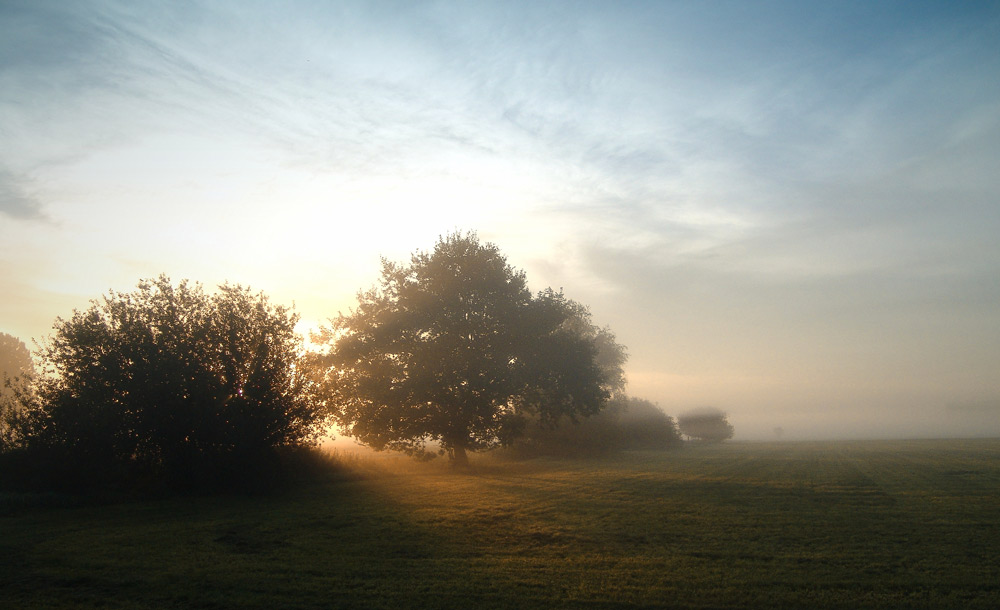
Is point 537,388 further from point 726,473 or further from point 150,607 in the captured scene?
point 150,607

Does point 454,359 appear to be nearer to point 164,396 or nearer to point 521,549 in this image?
point 164,396

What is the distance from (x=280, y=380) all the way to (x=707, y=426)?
324 feet

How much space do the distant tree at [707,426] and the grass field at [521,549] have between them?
84.6 m

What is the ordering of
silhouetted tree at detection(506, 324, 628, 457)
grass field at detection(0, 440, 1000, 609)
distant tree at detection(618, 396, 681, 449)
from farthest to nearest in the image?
1. distant tree at detection(618, 396, 681, 449)
2. silhouetted tree at detection(506, 324, 628, 457)
3. grass field at detection(0, 440, 1000, 609)

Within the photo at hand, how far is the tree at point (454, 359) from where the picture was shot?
36906 millimetres

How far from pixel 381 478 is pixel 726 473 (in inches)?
766

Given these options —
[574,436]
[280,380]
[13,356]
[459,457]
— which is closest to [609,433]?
[574,436]

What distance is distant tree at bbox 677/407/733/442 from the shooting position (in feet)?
348

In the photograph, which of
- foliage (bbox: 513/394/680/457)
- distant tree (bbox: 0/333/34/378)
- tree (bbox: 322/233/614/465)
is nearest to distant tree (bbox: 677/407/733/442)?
foliage (bbox: 513/394/680/457)

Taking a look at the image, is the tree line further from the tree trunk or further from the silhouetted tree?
the silhouetted tree

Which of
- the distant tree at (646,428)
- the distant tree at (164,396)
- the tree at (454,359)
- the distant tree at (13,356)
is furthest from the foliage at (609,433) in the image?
the distant tree at (13,356)

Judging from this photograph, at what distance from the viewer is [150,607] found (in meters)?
9.74

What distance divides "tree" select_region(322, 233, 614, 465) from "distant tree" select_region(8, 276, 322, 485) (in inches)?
352

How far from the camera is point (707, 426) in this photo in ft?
360
